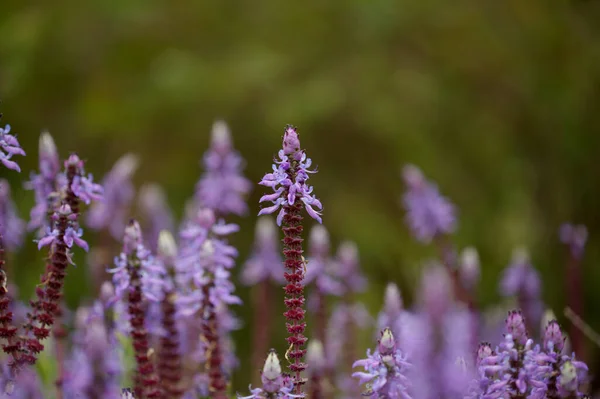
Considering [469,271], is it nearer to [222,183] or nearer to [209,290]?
[222,183]

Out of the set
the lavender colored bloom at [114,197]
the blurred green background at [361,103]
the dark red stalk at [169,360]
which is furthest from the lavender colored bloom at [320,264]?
the blurred green background at [361,103]

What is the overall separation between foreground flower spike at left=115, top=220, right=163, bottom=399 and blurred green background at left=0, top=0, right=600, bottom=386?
3246 millimetres

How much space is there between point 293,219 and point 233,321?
1.78m

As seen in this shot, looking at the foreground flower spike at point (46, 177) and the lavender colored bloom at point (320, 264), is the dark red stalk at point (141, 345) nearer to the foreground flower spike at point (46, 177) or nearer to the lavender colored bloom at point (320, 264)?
the foreground flower spike at point (46, 177)

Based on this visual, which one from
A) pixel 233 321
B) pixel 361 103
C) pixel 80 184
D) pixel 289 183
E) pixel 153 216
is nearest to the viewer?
pixel 289 183

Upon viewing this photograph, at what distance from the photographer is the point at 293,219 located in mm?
1907

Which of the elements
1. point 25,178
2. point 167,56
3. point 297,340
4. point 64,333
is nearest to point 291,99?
point 167,56

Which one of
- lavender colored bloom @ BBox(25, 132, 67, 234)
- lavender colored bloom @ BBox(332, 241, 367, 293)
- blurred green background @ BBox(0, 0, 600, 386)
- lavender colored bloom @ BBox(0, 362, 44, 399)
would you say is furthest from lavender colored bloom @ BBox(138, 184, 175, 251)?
lavender colored bloom @ BBox(25, 132, 67, 234)

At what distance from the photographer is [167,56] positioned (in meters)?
6.53

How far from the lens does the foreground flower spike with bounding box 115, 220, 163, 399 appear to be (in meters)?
2.21

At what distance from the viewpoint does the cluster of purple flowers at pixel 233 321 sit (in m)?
1.97

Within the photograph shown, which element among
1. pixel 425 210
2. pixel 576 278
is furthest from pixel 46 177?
pixel 576 278

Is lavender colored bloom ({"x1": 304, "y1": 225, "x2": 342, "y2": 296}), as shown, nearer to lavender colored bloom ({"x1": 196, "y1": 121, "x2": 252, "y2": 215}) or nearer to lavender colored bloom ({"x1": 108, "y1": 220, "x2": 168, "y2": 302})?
lavender colored bloom ({"x1": 196, "y1": 121, "x2": 252, "y2": 215})

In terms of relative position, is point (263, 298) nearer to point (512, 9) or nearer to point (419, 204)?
point (419, 204)
